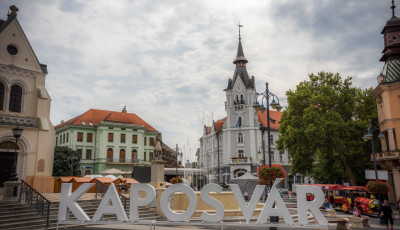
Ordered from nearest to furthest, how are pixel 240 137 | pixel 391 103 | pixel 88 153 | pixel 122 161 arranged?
1. pixel 391 103
2. pixel 88 153
3. pixel 122 161
4. pixel 240 137

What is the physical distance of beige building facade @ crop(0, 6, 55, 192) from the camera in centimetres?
2120

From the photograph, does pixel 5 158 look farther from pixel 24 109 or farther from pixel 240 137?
pixel 240 137

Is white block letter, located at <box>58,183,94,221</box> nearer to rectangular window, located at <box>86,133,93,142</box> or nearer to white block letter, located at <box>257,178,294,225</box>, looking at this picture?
white block letter, located at <box>257,178,294,225</box>

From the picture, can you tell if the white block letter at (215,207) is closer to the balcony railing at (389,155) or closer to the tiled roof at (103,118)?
the balcony railing at (389,155)

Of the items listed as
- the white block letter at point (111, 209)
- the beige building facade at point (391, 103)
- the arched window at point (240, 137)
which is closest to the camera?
the white block letter at point (111, 209)

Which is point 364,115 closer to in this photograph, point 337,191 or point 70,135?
point 337,191

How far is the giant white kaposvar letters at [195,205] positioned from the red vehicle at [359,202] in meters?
14.2

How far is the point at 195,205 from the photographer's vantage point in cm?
1202

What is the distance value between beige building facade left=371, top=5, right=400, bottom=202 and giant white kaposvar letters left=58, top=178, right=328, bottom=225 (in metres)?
23.2

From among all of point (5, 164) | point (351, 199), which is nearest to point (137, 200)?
point (5, 164)

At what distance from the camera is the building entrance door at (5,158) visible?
2075 cm

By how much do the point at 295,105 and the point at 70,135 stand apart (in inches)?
1520

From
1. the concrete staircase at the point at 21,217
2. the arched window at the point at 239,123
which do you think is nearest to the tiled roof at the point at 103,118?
the arched window at the point at 239,123

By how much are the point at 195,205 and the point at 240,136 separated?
4548 cm
